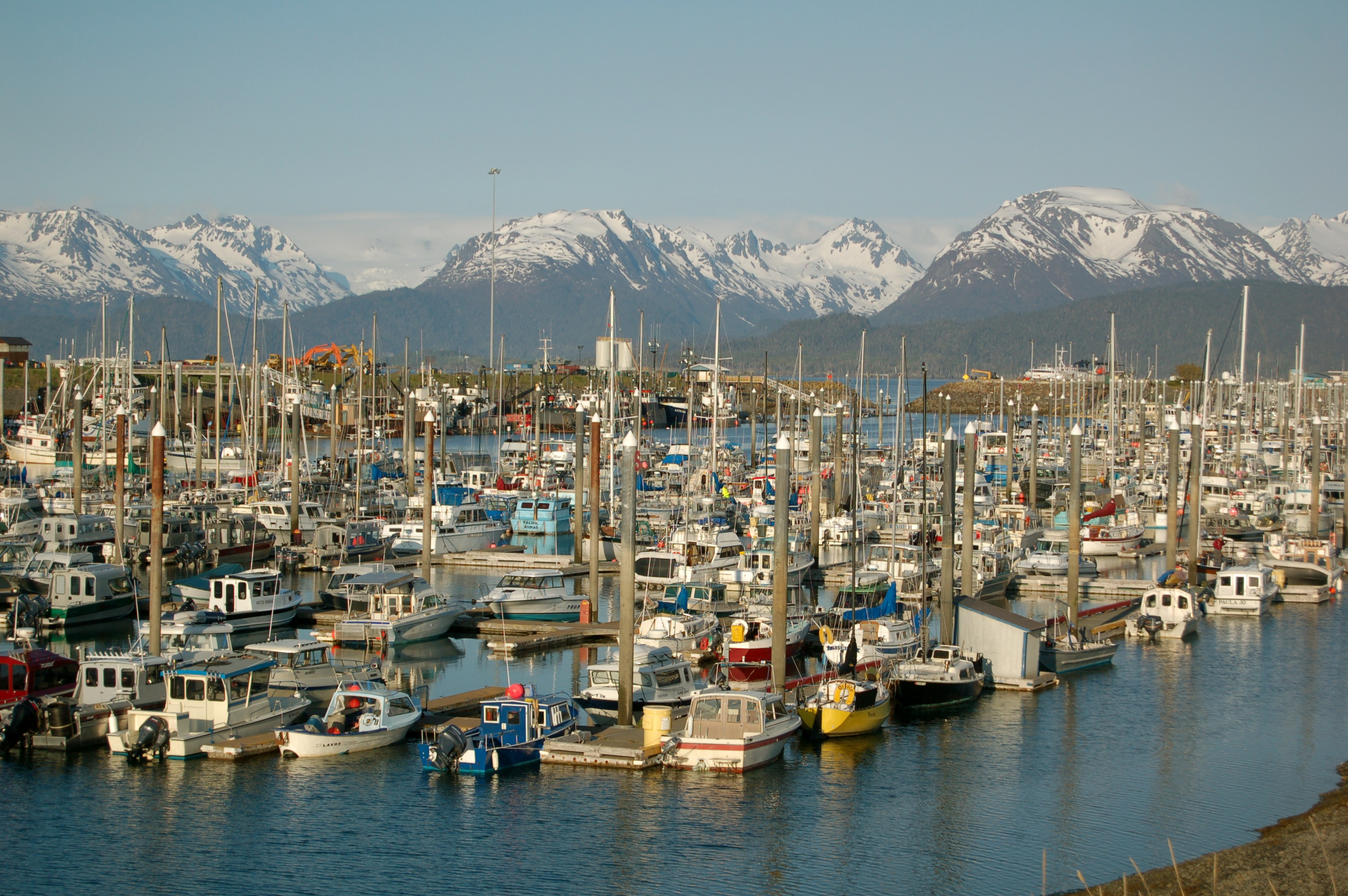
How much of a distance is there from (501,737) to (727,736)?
391 cm

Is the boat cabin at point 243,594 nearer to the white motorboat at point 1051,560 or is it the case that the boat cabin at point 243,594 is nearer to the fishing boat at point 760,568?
the fishing boat at point 760,568

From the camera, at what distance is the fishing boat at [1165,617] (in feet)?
121

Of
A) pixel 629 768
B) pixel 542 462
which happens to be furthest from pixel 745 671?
pixel 542 462

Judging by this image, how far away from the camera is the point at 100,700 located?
1001 inches

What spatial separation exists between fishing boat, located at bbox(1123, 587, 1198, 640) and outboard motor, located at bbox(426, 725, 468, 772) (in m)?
21.1

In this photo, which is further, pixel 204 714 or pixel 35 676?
pixel 35 676

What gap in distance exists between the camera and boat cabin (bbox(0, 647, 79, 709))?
26109 millimetres

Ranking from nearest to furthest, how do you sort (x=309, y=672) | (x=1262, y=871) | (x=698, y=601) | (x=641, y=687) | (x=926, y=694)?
1. (x=1262, y=871)
2. (x=641, y=687)
3. (x=309, y=672)
4. (x=926, y=694)
5. (x=698, y=601)

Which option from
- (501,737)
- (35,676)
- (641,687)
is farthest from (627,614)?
(35,676)

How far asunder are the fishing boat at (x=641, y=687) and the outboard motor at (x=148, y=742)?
7769mm

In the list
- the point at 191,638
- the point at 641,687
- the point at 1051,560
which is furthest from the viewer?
the point at 1051,560

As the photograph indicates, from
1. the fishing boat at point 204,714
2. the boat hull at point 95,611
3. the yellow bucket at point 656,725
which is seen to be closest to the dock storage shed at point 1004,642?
the yellow bucket at point 656,725

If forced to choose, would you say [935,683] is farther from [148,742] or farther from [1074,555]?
[148,742]

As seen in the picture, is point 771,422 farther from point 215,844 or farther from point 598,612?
point 215,844
